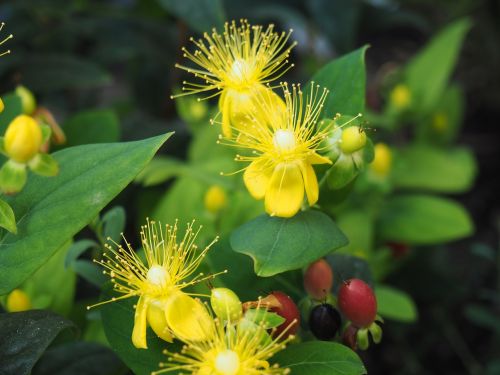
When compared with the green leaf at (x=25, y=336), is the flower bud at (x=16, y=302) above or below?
above

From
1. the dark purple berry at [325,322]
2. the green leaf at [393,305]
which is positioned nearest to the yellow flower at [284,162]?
the dark purple berry at [325,322]

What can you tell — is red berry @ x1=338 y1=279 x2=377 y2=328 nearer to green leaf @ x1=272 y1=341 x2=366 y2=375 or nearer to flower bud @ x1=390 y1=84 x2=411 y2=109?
green leaf @ x1=272 y1=341 x2=366 y2=375

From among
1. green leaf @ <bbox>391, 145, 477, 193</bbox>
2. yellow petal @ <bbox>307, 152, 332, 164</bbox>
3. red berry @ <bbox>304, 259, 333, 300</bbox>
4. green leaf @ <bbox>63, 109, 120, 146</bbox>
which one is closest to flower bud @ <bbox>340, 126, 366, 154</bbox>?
yellow petal @ <bbox>307, 152, 332, 164</bbox>

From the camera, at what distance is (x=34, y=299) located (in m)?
0.90

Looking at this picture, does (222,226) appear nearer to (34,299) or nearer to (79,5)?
(34,299)

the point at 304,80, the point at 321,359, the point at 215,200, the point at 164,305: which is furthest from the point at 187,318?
the point at 304,80

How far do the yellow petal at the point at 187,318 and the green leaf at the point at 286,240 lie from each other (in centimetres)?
6

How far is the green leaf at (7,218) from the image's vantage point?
672 mm

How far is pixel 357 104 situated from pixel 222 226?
36 cm

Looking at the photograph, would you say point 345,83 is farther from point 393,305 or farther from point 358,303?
point 393,305

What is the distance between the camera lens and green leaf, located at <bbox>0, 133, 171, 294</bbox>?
675 millimetres

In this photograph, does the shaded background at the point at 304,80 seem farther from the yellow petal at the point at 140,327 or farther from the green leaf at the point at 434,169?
the yellow petal at the point at 140,327

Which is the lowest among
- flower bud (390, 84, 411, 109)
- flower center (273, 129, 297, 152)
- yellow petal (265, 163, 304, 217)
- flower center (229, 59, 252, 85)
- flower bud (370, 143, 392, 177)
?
yellow petal (265, 163, 304, 217)

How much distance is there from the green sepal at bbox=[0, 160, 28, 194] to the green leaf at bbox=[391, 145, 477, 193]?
0.92 m
